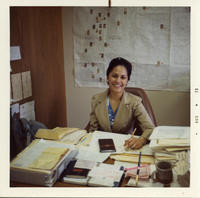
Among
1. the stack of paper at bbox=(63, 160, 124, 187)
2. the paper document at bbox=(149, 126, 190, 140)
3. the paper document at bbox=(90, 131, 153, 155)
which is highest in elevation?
the paper document at bbox=(149, 126, 190, 140)

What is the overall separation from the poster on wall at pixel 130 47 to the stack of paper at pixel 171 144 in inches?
15.6

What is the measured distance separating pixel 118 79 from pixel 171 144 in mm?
620

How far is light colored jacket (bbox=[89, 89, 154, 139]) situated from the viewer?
157 cm

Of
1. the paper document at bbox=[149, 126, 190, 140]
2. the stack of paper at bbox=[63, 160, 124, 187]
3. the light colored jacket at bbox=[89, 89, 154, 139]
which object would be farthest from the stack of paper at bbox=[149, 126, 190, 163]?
the light colored jacket at bbox=[89, 89, 154, 139]

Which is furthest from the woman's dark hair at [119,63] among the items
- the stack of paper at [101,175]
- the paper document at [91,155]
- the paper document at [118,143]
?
the stack of paper at [101,175]

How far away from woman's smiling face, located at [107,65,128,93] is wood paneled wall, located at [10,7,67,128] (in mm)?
322

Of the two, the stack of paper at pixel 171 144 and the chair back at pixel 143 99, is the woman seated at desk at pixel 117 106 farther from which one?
the stack of paper at pixel 171 144

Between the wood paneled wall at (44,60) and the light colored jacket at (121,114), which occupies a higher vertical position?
the wood paneled wall at (44,60)

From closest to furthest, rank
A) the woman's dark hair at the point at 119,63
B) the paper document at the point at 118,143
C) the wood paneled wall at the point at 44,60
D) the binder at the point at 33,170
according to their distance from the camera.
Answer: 1. the binder at the point at 33,170
2. the paper document at the point at 118,143
3. the wood paneled wall at the point at 44,60
4. the woman's dark hair at the point at 119,63

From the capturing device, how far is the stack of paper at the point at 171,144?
1122 millimetres

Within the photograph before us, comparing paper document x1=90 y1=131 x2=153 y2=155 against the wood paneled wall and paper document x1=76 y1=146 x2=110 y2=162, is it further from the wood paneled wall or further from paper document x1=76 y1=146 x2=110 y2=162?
the wood paneled wall

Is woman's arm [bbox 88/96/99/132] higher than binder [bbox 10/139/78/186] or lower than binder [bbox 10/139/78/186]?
higher
